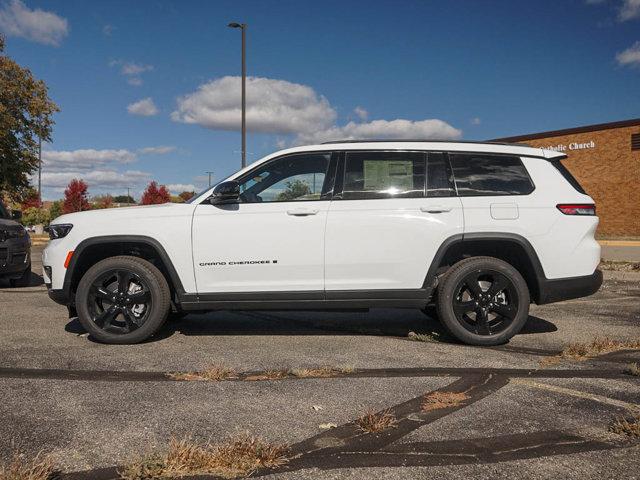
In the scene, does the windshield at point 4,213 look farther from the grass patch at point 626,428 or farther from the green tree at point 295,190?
the grass patch at point 626,428

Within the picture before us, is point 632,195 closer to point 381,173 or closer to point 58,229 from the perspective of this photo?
point 381,173

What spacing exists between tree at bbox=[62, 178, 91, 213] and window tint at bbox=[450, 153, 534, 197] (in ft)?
245

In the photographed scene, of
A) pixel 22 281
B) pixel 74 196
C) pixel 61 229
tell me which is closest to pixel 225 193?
pixel 61 229

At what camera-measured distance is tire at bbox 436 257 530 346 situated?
5.03 metres

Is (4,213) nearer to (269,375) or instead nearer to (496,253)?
(269,375)

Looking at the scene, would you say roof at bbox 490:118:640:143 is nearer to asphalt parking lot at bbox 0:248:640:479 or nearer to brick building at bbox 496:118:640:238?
brick building at bbox 496:118:640:238

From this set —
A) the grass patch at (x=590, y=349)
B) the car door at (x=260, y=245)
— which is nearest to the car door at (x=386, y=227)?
the car door at (x=260, y=245)

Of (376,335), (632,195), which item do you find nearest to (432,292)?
(376,335)

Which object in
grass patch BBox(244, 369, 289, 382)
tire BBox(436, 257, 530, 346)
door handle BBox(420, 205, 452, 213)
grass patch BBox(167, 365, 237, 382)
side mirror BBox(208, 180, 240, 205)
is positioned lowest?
grass patch BBox(244, 369, 289, 382)

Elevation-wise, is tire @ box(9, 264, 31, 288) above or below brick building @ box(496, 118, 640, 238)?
below

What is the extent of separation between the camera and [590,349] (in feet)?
15.6

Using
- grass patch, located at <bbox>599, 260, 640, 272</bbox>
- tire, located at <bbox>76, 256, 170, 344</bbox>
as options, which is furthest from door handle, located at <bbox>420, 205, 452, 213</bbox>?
grass patch, located at <bbox>599, 260, 640, 272</bbox>

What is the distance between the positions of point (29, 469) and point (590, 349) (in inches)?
170

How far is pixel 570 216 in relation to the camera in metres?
5.07
